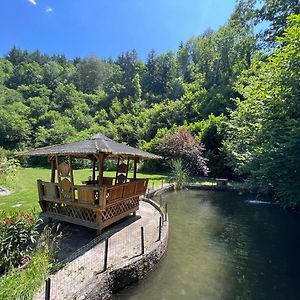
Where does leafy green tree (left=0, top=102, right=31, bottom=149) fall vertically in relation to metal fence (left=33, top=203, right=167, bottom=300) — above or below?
above

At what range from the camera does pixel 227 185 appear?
20.9m

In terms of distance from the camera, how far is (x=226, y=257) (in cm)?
828

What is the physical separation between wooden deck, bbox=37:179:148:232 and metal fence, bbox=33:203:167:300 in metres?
0.68

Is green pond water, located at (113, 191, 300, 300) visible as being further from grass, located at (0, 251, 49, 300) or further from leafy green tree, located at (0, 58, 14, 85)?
leafy green tree, located at (0, 58, 14, 85)

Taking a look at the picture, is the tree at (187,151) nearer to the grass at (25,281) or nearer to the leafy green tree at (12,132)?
the leafy green tree at (12,132)

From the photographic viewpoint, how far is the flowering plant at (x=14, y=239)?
17.4 ft

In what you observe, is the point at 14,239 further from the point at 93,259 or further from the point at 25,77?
the point at 25,77

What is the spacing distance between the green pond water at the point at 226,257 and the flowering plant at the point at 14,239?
7.38ft

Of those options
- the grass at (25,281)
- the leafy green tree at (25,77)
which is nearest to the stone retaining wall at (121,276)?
the grass at (25,281)

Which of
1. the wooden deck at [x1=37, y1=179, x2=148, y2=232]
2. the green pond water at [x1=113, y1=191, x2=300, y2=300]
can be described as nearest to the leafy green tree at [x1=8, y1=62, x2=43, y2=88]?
the green pond water at [x1=113, y1=191, x2=300, y2=300]

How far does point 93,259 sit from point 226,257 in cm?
435

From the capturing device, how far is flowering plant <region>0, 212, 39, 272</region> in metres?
5.32

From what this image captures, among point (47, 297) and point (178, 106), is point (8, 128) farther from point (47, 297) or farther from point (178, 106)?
point (47, 297)

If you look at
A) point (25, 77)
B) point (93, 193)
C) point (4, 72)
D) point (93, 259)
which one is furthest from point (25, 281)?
point (4, 72)
